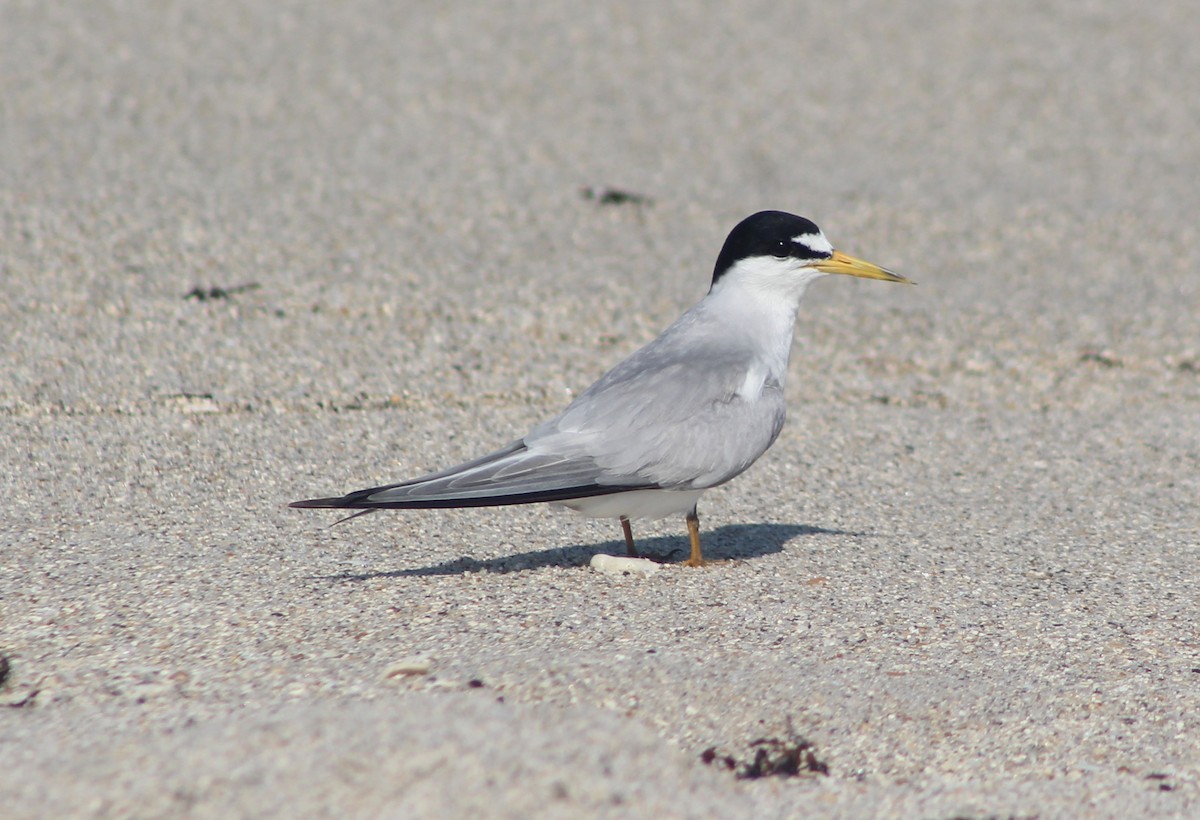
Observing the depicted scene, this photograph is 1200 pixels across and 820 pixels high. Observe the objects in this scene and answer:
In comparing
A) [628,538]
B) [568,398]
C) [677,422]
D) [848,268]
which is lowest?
[628,538]

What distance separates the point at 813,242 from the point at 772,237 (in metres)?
0.13

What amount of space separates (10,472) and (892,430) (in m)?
Answer: 2.94

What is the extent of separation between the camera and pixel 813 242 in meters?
4.14

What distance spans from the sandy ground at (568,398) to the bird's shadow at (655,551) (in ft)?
0.07

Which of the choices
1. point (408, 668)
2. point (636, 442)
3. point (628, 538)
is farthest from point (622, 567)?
point (408, 668)

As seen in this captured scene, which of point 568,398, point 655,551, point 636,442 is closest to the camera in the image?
point 636,442

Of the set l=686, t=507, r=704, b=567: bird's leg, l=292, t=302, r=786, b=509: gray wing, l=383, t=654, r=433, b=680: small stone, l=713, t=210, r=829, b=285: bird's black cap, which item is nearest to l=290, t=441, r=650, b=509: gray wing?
l=292, t=302, r=786, b=509: gray wing

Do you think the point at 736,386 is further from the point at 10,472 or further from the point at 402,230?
the point at 402,230

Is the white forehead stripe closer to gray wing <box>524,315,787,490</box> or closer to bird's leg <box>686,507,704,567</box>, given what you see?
gray wing <box>524,315,787,490</box>

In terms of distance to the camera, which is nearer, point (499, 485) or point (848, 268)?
point (499, 485)

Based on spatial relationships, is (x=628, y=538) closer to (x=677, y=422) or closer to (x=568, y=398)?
(x=677, y=422)

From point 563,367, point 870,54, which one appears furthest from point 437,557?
point 870,54

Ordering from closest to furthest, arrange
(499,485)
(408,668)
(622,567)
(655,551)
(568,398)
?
1. (408,668)
2. (499,485)
3. (622,567)
4. (655,551)
5. (568,398)

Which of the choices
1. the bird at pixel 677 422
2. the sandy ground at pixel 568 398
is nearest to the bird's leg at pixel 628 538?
the bird at pixel 677 422
